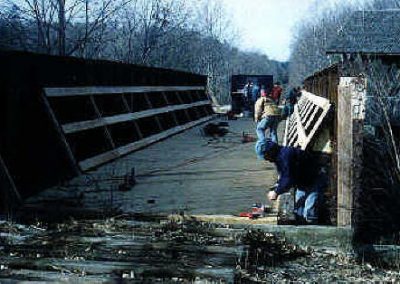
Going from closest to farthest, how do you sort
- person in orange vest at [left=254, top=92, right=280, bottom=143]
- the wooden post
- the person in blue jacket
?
the wooden post → the person in blue jacket → person in orange vest at [left=254, top=92, right=280, bottom=143]

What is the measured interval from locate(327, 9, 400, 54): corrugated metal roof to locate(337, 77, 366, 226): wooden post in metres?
18.1

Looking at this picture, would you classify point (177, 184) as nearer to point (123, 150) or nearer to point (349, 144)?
point (123, 150)

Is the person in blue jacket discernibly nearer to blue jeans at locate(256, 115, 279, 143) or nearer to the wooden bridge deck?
the wooden bridge deck

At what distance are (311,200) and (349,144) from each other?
3.38 ft

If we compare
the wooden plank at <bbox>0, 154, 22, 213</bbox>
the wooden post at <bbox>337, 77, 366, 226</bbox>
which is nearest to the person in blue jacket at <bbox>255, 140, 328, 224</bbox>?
the wooden post at <bbox>337, 77, 366, 226</bbox>

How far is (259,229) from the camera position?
605 cm

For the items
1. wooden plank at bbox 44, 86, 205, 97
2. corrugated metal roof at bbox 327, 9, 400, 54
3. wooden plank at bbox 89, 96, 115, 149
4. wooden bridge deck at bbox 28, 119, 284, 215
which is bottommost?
wooden bridge deck at bbox 28, 119, 284, 215

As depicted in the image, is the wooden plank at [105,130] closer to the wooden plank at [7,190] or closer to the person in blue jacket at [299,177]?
the wooden plank at [7,190]

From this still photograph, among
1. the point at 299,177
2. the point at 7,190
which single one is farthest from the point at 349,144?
the point at 7,190

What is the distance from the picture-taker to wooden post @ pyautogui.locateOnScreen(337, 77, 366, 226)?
18.6 ft

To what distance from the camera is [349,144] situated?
577 cm

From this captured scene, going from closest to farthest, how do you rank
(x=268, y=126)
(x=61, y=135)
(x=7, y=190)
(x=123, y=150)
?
(x=7, y=190) → (x=61, y=135) → (x=123, y=150) → (x=268, y=126)

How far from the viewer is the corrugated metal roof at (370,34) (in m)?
25.0

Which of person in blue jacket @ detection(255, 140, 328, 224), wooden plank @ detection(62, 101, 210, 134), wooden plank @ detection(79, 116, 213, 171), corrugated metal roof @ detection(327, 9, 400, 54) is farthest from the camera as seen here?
corrugated metal roof @ detection(327, 9, 400, 54)
